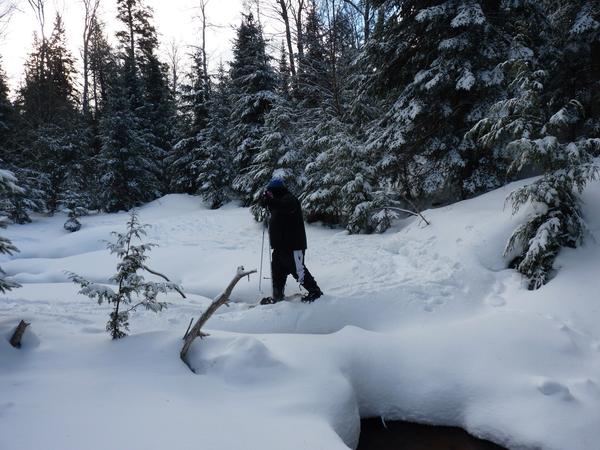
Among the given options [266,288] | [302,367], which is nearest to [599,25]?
[266,288]

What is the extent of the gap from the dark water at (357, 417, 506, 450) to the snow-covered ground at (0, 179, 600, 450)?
9 cm

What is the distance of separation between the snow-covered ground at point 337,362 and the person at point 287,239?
1.10 ft

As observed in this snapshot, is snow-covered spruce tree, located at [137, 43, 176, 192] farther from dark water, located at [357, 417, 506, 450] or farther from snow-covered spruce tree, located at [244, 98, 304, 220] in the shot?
dark water, located at [357, 417, 506, 450]

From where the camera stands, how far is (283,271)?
5.82 metres

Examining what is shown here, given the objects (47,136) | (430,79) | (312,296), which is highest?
(47,136)

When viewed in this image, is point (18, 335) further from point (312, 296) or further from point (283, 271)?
point (312, 296)

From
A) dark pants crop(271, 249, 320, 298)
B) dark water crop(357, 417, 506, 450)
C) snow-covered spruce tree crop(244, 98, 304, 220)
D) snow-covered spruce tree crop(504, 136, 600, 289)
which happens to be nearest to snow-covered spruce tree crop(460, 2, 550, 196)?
snow-covered spruce tree crop(504, 136, 600, 289)

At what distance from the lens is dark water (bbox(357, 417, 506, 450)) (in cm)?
363

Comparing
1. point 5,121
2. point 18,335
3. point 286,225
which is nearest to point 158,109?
point 5,121

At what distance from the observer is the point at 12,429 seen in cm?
257

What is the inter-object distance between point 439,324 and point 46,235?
14.8 meters

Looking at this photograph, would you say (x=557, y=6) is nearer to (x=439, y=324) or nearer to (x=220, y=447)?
(x=439, y=324)

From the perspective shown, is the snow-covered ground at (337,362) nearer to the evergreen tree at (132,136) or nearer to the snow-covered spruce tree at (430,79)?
the snow-covered spruce tree at (430,79)

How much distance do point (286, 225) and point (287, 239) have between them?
0.21 metres
